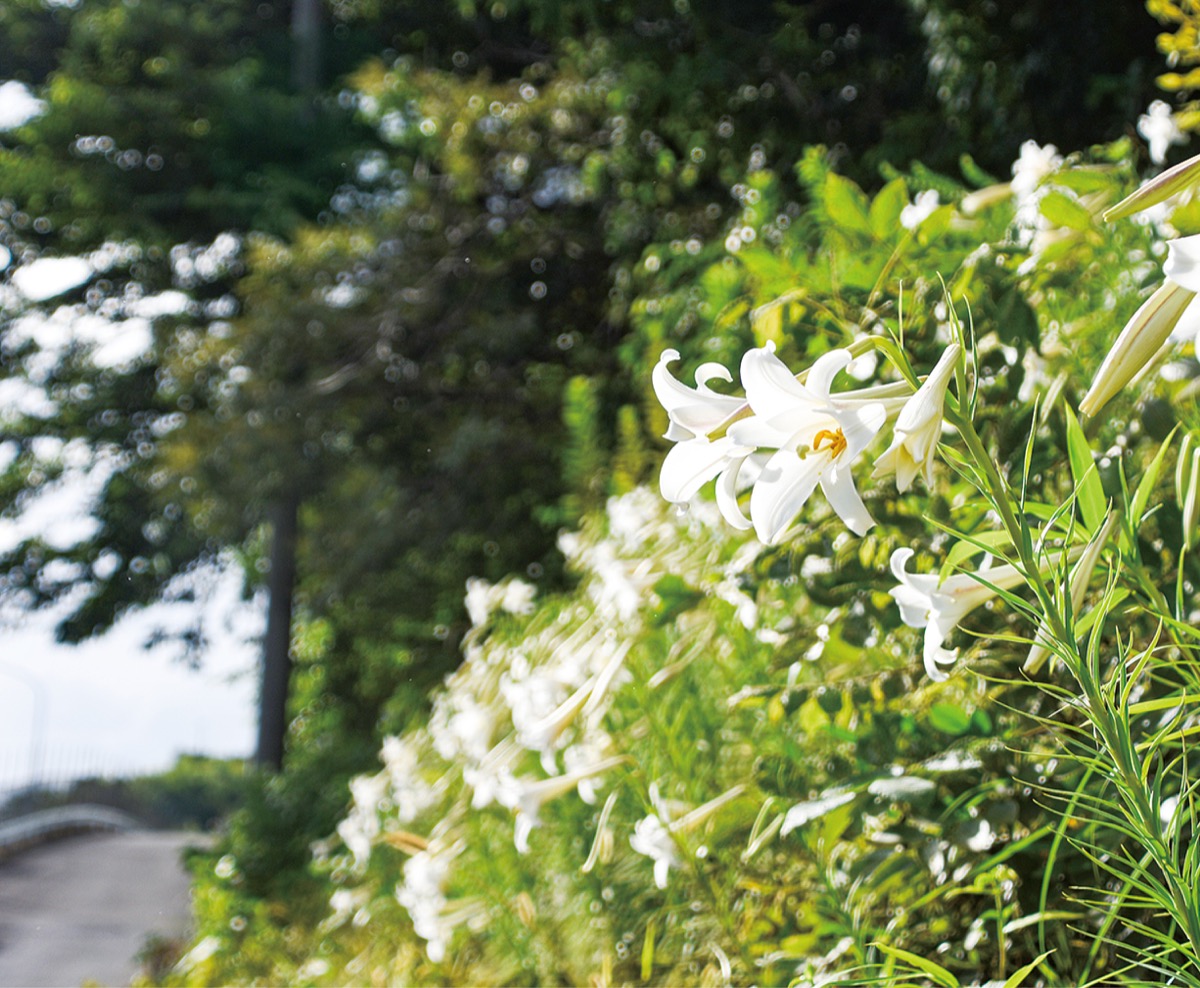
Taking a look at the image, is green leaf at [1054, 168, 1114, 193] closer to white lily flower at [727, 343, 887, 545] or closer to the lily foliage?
the lily foliage

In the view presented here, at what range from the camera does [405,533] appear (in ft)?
14.7

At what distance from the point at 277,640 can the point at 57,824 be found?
192cm

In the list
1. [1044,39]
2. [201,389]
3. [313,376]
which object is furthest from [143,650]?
[1044,39]

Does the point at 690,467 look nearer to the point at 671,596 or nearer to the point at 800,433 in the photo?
the point at 800,433

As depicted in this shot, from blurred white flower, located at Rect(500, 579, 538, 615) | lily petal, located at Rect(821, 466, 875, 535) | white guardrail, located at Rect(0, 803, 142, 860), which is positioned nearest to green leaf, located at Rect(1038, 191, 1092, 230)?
lily petal, located at Rect(821, 466, 875, 535)

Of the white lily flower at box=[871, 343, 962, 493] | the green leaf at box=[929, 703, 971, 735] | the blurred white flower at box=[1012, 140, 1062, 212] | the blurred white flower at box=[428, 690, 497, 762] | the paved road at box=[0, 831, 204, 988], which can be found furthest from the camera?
the paved road at box=[0, 831, 204, 988]

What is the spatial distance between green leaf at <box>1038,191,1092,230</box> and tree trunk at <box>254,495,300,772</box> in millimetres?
4873

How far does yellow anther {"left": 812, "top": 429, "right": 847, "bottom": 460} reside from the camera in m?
0.48

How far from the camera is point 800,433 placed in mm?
471

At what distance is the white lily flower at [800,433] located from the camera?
46 centimetres

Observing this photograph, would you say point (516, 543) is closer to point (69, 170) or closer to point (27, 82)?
point (69, 170)

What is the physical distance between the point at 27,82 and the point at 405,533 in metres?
4.37

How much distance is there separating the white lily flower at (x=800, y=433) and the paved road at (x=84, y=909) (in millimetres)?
3446

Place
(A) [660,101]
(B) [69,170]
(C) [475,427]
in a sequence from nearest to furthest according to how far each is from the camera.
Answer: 1. (A) [660,101]
2. (C) [475,427]
3. (B) [69,170]
